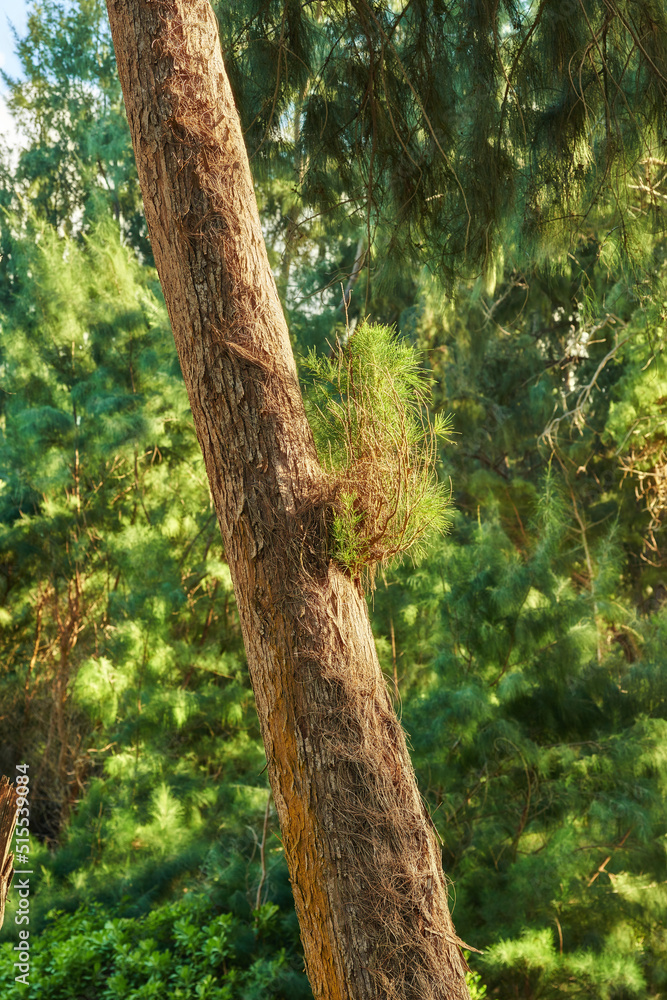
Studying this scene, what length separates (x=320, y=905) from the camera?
1572 mm

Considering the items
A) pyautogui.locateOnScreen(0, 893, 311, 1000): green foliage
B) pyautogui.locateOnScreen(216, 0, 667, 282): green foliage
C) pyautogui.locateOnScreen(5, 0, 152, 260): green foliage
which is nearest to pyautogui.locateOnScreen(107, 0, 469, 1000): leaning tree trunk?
pyautogui.locateOnScreen(216, 0, 667, 282): green foliage

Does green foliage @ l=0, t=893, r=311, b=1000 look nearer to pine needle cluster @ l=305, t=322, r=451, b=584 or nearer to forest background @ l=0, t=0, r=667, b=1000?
forest background @ l=0, t=0, r=667, b=1000

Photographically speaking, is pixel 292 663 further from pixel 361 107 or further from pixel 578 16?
pixel 578 16

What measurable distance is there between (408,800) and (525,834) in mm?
2146

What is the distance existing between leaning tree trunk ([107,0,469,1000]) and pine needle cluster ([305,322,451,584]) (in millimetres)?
72

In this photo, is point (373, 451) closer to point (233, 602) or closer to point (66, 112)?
point (233, 602)

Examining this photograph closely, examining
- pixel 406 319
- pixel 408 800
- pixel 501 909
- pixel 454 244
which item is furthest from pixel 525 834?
pixel 406 319

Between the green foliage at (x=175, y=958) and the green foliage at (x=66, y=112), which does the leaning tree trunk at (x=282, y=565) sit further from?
the green foliage at (x=66, y=112)

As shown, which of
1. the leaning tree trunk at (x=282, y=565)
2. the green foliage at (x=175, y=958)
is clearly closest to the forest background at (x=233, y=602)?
the green foliage at (x=175, y=958)

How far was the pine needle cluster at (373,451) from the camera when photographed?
1769 millimetres

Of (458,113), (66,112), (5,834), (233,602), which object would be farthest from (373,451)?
(66,112)

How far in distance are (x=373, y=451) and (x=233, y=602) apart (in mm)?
5123

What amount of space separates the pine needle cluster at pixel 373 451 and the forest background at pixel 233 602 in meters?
0.38

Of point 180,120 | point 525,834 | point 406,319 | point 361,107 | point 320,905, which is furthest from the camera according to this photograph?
point 406,319
